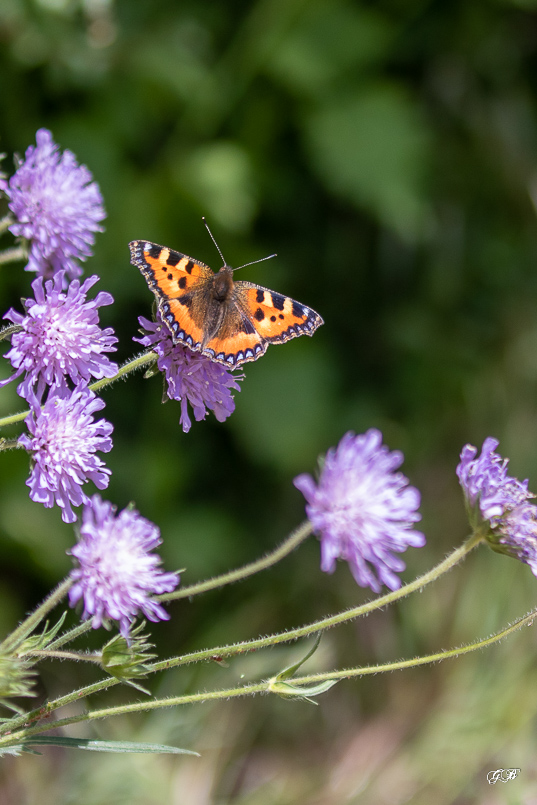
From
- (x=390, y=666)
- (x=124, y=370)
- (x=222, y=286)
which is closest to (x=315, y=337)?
(x=222, y=286)

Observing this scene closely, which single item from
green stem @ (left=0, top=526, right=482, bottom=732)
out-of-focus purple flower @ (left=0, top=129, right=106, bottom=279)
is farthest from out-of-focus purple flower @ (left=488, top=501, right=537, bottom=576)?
out-of-focus purple flower @ (left=0, top=129, right=106, bottom=279)

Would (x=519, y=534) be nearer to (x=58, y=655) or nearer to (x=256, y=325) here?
(x=256, y=325)

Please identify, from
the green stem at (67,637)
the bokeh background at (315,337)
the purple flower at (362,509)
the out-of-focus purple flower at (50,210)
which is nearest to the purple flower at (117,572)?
the green stem at (67,637)

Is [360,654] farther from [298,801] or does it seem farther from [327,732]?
[298,801]

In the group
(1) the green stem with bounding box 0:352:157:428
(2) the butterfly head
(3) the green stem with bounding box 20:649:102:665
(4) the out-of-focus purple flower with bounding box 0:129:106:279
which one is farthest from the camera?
(2) the butterfly head

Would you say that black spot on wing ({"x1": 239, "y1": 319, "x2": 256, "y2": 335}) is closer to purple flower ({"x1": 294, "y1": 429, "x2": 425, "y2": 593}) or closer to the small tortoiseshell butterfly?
the small tortoiseshell butterfly

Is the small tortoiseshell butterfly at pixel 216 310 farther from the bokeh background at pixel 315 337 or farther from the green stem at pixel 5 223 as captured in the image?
the bokeh background at pixel 315 337
